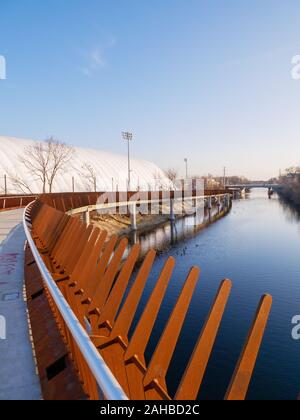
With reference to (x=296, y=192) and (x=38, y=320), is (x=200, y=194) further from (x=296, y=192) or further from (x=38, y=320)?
(x=38, y=320)

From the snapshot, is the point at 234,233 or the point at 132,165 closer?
the point at 234,233

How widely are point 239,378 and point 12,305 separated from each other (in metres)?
4.73

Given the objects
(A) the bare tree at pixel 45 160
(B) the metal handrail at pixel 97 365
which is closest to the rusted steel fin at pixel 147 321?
(B) the metal handrail at pixel 97 365

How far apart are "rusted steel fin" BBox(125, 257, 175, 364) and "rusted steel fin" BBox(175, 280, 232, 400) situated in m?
0.58

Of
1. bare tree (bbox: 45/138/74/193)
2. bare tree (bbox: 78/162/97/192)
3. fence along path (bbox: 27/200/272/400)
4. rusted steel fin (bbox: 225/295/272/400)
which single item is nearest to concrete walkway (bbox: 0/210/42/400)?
fence along path (bbox: 27/200/272/400)

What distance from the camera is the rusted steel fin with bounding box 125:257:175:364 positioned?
2.63 m

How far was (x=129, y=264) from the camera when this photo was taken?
3.34m

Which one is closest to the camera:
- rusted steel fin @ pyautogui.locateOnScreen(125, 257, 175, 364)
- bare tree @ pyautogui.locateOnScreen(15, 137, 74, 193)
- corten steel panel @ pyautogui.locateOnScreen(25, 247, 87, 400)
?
rusted steel fin @ pyautogui.locateOnScreen(125, 257, 175, 364)

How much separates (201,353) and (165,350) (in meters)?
0.38

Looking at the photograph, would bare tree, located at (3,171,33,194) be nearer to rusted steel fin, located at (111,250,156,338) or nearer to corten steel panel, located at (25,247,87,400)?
corten steel panel, located at (25,247,87,400)

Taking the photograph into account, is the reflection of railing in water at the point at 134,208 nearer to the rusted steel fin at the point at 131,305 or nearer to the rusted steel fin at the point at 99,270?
the rusted steel fin at the point at 99,270

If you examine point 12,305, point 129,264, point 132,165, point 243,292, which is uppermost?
point 132,165

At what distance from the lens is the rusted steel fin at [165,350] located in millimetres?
2332
